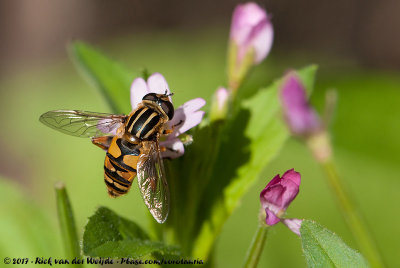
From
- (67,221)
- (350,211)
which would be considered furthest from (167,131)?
(350,211)

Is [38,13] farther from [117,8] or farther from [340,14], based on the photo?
[340,14]

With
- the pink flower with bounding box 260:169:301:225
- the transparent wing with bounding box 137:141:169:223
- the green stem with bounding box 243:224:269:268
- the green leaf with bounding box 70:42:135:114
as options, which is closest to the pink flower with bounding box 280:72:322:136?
the pink flower with bounding box 260:169:301:225

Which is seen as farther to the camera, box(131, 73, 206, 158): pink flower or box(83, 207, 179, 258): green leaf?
box(131, 73, 206, 158): pink flower

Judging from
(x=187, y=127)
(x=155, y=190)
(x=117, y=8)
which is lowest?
(x=155, y=190)

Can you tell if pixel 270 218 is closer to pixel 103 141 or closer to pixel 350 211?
pixel 350 211

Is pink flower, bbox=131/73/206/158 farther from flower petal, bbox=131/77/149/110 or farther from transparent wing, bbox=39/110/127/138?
transparent wing, bbox=39/110/127/138

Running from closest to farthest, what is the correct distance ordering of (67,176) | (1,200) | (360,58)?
1. (1,200)
2. (67,176)
3. (360,58)

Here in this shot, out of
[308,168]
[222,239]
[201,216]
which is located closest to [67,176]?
[222,239]
